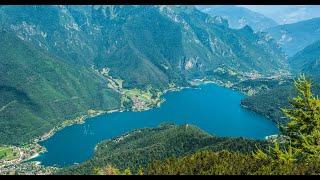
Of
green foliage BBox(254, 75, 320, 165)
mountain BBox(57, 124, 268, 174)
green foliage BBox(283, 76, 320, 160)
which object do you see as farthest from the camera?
mountain BBox(57, 124, 268, 174)

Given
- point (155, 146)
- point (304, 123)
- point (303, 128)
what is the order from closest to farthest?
point (303, 128) < point (304, 123) < point (155, 146)

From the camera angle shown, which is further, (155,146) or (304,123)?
(155,146)

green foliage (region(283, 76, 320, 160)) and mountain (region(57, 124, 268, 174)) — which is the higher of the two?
mountain (region(57, 124, 268, 174))

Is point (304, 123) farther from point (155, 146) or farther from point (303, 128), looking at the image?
point (155, 146)

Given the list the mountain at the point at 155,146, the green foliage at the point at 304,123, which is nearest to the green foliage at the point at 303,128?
the green foliage at the point at 304,123

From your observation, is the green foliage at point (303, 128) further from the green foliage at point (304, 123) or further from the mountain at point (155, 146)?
the mountain at point (155, 146)

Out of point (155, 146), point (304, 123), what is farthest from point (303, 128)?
point (155, 146)

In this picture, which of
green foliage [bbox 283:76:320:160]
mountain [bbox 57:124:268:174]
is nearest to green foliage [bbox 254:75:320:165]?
green foliage [bbox 283:76:320:160]

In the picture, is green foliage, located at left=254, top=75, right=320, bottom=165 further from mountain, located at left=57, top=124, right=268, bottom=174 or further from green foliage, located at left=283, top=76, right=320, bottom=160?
mountain, located at left=57, top=124, right=268, bottom=174
